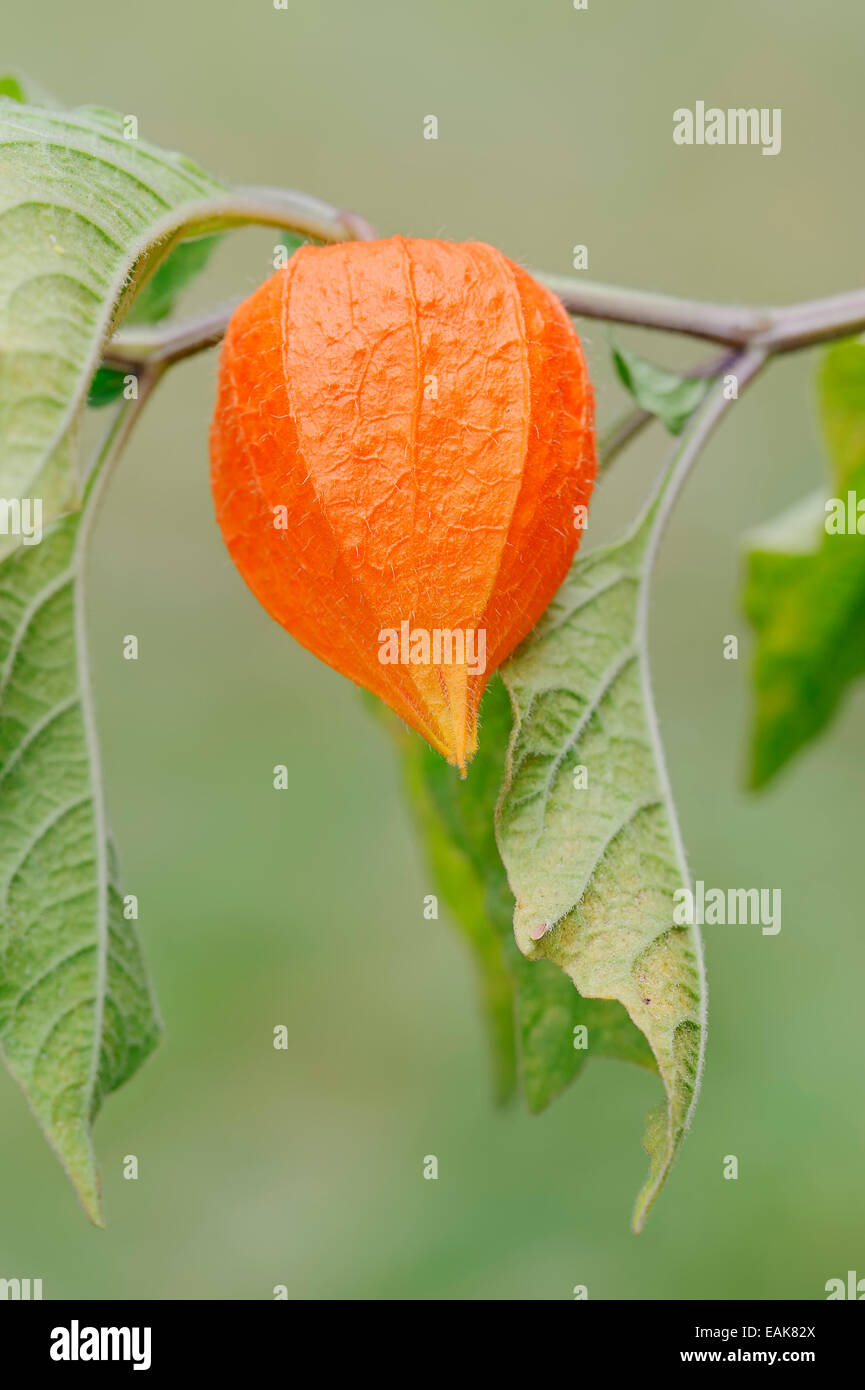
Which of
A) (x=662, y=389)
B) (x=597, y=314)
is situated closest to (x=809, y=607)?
(x=662, y=389)

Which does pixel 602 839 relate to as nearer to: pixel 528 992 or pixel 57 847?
pixel 528 992

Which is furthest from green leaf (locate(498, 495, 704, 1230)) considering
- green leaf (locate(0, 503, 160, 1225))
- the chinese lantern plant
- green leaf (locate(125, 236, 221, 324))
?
green leaf (locate(125, 236, 221, 324))

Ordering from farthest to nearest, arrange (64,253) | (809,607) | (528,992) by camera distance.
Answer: (809,607), (528,992), (64,253)

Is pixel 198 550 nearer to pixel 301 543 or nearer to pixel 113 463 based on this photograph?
pixel 113 463

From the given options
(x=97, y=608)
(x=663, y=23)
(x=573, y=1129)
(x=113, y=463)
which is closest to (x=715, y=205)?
(x=663, y=23)

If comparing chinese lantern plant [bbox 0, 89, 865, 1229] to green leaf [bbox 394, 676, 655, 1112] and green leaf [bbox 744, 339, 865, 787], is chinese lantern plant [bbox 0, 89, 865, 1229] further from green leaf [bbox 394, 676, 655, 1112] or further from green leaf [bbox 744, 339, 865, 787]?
green leaf [bbox 744, 339, 865, 787]

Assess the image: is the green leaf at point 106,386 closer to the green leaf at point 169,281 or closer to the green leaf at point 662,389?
the green leaf at point 169,281
